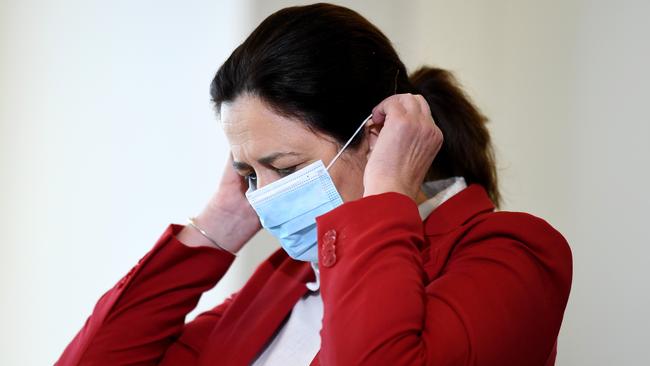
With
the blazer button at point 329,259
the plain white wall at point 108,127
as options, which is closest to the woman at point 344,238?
the blazer button at point 329,259

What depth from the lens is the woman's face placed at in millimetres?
1293

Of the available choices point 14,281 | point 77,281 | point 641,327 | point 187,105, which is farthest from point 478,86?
point 14,281

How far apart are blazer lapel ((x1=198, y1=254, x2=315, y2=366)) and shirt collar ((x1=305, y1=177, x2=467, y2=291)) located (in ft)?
0.17

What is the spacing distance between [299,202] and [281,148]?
0.10 m

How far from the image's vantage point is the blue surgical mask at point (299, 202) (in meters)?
1.28

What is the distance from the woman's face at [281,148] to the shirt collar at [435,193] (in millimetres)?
165

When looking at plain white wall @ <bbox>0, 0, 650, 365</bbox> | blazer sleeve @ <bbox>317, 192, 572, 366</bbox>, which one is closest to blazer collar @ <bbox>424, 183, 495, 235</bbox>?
blazer sleeve @ <bbox>317, 192, 572, 366</bbox>

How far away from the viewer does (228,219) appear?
1.65 m

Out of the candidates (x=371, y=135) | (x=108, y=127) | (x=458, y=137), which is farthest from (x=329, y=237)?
(x=108, y=127)

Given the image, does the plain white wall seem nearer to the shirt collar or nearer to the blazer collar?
the shirt collar

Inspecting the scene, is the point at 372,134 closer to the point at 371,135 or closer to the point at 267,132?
A: the point at 371,135

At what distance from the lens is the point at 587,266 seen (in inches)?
65.4

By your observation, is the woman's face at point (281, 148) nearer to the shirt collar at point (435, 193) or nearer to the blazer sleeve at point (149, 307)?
the shirt collar at point (435, 193)

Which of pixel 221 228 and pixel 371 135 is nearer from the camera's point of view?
pixel 371 135
